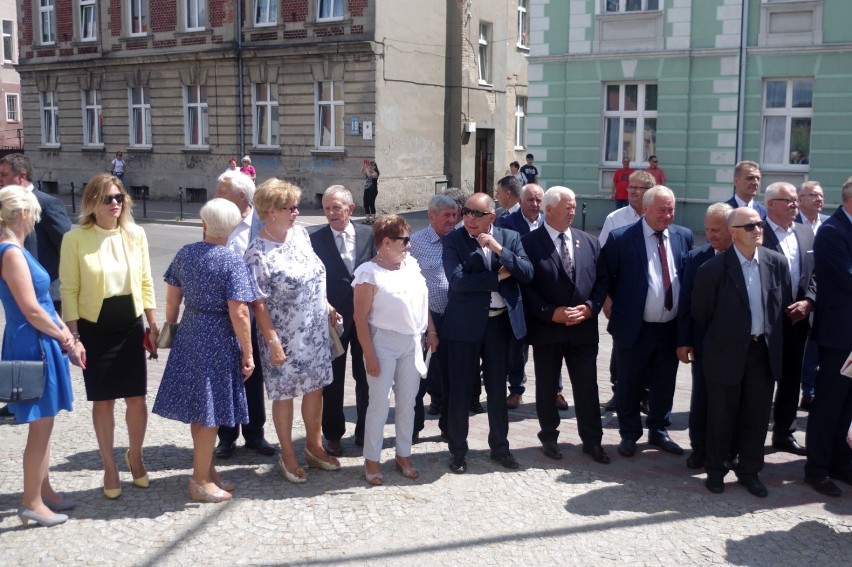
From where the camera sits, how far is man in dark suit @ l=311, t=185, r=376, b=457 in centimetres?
589

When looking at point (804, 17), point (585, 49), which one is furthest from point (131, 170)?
point (804, 17)

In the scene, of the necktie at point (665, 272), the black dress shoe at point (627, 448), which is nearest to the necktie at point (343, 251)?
the necktie at point (665, 272)

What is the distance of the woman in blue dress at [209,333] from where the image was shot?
505 cm

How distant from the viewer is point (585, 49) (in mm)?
20984

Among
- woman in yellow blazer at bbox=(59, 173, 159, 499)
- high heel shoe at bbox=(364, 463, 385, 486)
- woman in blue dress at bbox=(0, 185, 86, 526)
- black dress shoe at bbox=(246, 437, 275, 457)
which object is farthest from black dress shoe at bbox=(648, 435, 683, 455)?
woman in blue dress at bbox=(0, 185, 86, 526)

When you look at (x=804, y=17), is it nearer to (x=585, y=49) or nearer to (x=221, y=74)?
(x=585, y=49)

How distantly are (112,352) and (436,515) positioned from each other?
2.12 m

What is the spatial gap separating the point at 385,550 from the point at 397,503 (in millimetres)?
663

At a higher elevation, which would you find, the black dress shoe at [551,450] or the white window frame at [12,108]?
the white window frame at [12,108]

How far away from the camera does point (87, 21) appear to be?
108 ft

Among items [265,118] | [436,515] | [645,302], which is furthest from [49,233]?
[265,118]

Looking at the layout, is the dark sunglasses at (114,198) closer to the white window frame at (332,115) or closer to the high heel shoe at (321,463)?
the high heel shoe at (321,463)

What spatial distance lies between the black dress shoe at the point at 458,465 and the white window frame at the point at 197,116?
2587cm

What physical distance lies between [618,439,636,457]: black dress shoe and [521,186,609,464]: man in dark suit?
16 cm
